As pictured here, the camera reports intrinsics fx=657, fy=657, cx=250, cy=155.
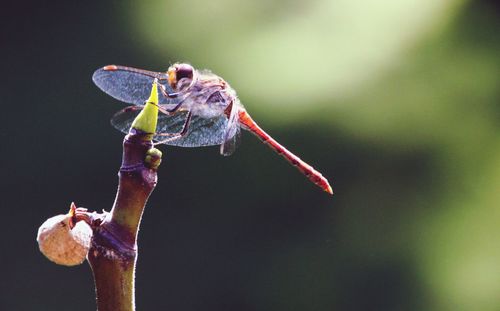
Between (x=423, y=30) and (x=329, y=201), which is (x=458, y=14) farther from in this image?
(x=329, y=201)

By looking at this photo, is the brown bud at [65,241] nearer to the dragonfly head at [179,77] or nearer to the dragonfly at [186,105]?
the dragonfly at [186,105]

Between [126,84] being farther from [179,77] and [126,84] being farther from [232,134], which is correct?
[232,134]

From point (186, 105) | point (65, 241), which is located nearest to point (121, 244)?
point (65, 241)

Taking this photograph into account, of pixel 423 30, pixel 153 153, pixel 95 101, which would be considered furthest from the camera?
pixel 95 101

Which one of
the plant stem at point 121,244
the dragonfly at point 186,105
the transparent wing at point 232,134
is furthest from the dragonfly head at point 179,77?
the plant stem at point 121,244

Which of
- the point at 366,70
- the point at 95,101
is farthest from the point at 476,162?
the point at 95,101

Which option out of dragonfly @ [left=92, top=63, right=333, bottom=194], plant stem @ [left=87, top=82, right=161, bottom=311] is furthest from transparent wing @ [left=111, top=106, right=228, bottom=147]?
plant stem @ [left=87, top=82, right=161, bottom=311]

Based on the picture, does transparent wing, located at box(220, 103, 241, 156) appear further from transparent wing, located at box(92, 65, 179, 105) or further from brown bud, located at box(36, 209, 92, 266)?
brown bud, located at box(36, 209, 92, 266)
